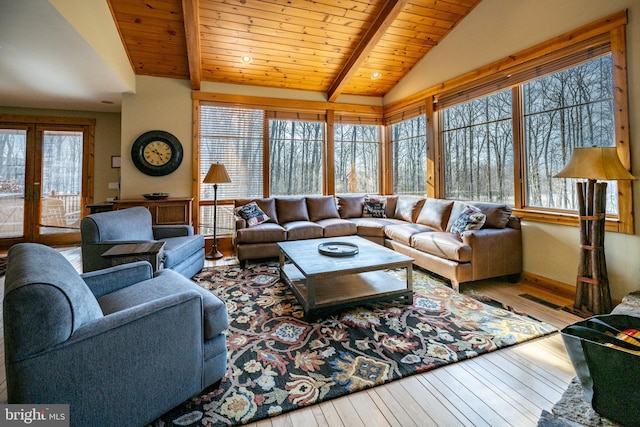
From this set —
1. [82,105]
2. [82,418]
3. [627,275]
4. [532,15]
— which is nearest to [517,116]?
[532,15]

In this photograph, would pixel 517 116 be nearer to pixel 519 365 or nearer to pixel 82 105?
pixel 519 365

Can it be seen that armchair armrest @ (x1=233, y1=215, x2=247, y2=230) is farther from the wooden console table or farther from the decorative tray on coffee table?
the decorative tray on coffee table

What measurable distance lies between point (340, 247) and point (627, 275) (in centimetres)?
255

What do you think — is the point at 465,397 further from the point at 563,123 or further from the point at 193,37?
the point at 193,37

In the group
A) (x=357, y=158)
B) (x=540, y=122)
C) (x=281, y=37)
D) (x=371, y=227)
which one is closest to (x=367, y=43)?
(x=281, y=37)

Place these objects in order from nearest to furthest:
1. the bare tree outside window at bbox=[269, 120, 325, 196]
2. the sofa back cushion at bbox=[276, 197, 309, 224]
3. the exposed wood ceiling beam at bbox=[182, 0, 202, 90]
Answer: the exposed wood ceiling beam at bbox=[182, 0, 202, 90] < the sofa back cushion at bbox=[276, 197, 309, 224] < the bare tree outside window at bbox=[269, 120, 325, 196]

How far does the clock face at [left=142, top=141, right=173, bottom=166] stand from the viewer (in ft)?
15.0

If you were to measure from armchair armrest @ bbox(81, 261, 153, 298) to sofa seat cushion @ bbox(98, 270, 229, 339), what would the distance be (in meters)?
0.05

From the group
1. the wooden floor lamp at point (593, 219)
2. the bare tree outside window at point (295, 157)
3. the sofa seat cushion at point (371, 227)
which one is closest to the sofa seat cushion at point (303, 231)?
the sofa seat cushion at point (371, 227)

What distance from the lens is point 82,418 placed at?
3.66 ft

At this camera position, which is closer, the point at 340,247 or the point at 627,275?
the point at 627,275

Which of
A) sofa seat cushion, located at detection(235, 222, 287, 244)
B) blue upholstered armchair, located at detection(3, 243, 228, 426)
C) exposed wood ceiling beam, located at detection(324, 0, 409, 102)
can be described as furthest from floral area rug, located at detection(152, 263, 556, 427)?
exposed wood ceiling beam, located at detection(324, 0, 409, 102)

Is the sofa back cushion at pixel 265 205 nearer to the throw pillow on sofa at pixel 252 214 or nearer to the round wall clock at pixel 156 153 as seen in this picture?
the throw pillow on sofa at pixel 252 214

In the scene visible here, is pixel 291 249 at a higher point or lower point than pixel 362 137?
lower
